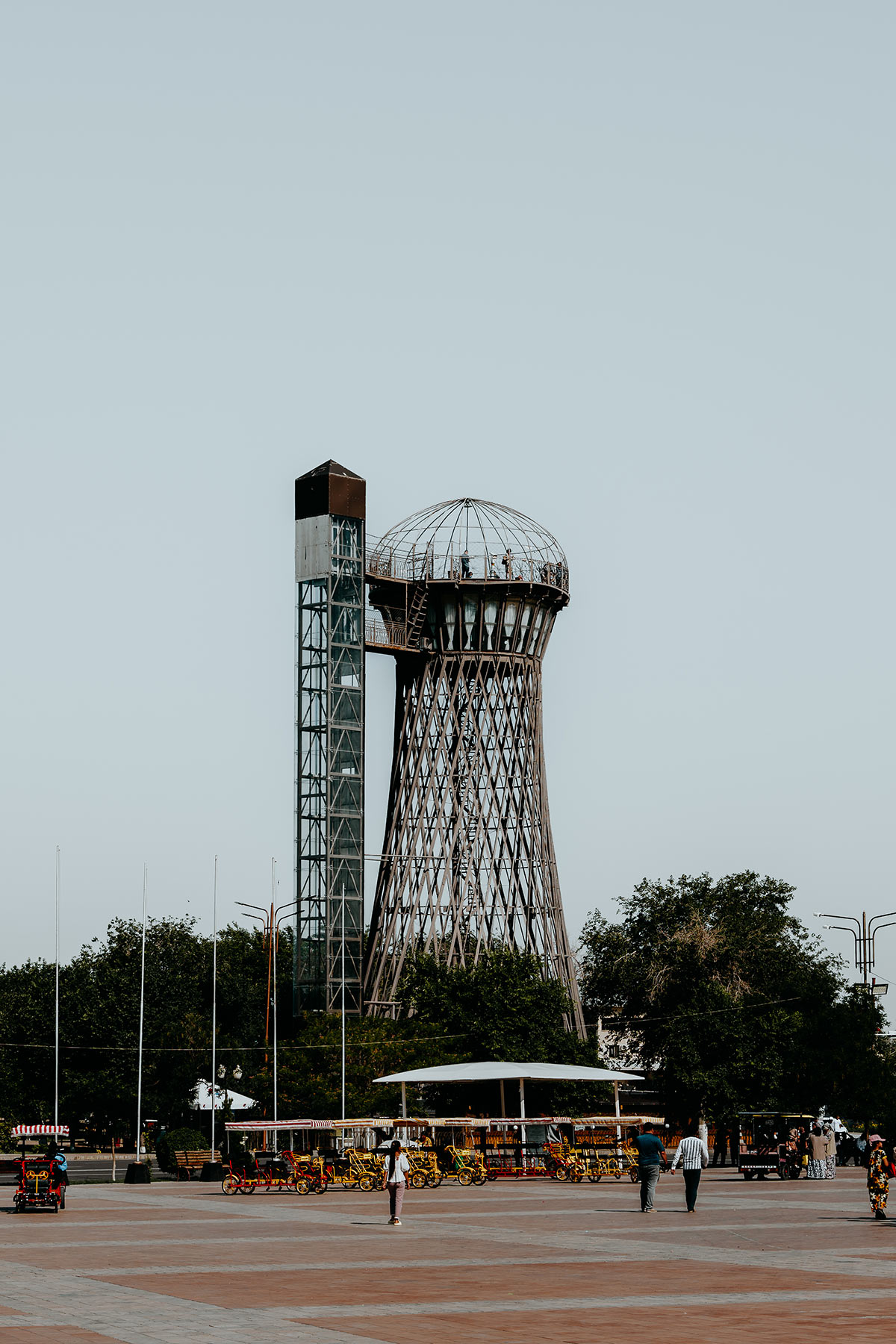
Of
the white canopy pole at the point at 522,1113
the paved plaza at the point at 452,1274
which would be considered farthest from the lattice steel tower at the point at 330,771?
the paved plaza at the point at 452,1274

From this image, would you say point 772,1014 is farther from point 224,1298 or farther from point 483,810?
point 224,1298

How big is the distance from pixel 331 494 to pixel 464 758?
13.5 meters

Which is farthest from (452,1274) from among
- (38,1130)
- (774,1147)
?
(38,1130)

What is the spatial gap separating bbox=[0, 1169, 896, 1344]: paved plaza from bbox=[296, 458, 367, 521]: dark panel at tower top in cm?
4635

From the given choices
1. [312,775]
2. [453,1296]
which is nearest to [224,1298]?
[453,1296]

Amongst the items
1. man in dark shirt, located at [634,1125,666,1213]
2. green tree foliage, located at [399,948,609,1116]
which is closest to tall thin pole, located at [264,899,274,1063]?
green tree foliage, located at [399,948,609,1116]

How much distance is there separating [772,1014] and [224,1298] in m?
48.6

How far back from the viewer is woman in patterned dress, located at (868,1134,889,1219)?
106 ft

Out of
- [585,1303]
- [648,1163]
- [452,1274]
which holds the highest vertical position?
[648,1163]

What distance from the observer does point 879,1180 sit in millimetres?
32656

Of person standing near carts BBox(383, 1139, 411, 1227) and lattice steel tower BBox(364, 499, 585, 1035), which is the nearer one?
person standing near carts BBox(383, 1139, 411, 1227)

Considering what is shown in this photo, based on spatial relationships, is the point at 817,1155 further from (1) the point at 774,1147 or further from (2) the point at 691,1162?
(2) the point at 691,1162

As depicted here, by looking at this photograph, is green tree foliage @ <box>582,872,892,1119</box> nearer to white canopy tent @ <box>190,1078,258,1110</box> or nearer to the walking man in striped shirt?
white canopy tent @ <box>190,1078,258,1110</box>

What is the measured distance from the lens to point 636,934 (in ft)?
355
